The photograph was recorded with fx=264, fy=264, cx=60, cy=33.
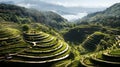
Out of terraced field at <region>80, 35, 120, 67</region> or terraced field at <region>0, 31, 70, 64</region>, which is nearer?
terraced field at <region>80, 35, 120, 67</region>

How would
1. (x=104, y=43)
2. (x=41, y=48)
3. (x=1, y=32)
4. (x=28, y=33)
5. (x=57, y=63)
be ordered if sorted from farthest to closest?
(x=104, y=43), (x=28, y=33), (x=1, y=32), (x=41, y=48), (x=57, y=63)

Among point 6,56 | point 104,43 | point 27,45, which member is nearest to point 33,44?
point 27,45

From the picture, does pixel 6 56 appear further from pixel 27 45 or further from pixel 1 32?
pixel 1 32

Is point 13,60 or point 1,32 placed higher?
point 1,32

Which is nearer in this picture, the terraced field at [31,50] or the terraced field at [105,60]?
the terraced field at [105,60]

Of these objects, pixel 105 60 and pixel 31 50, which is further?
pixel 31 50

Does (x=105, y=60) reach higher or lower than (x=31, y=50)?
higher

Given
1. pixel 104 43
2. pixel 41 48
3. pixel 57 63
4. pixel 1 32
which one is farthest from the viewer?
pixel 104 43

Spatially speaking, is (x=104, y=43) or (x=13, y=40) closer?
(x=13, y=40)
